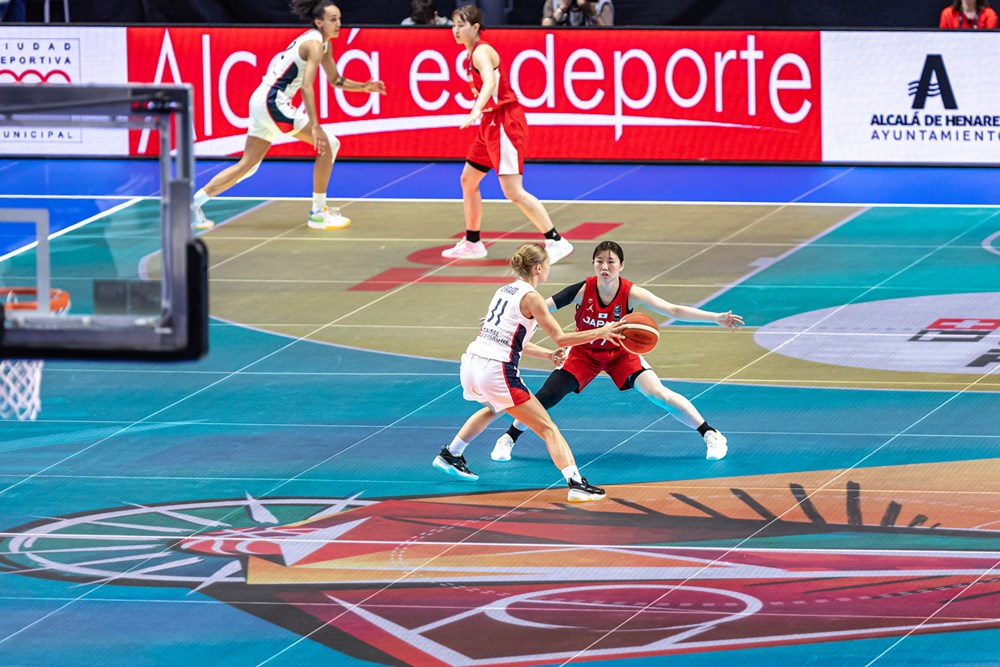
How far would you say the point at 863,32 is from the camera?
2306cm

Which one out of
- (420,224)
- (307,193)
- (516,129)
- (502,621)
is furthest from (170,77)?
(502,621)

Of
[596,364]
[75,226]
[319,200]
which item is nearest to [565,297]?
[596,364]

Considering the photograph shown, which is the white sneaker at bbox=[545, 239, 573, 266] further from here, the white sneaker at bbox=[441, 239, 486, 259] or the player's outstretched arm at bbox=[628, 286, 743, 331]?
the player's outstretched arm at bbox=[628, 286, 743, 331]

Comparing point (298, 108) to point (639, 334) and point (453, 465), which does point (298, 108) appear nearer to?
point (453, 465)

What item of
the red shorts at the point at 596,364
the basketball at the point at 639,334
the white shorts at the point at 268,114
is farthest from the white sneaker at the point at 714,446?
the white shorts at the point at 268,114

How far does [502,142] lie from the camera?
18.6 meters

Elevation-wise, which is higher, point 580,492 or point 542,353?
point 542,353

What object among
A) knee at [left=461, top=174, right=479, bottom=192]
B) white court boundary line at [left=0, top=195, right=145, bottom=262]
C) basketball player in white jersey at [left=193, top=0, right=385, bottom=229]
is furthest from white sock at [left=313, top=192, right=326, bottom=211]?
white court boundary line at [left=0, top=195, right=145, bottom=262]

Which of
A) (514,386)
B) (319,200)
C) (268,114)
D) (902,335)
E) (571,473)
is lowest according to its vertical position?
(571,473)

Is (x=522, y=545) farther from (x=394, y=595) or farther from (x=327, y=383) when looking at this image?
(x=327, y=383)

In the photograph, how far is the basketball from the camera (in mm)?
12094

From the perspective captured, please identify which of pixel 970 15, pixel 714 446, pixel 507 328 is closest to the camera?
pixel 507 328

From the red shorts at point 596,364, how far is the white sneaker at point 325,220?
8.50m

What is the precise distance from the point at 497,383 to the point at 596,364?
104 centimetres
